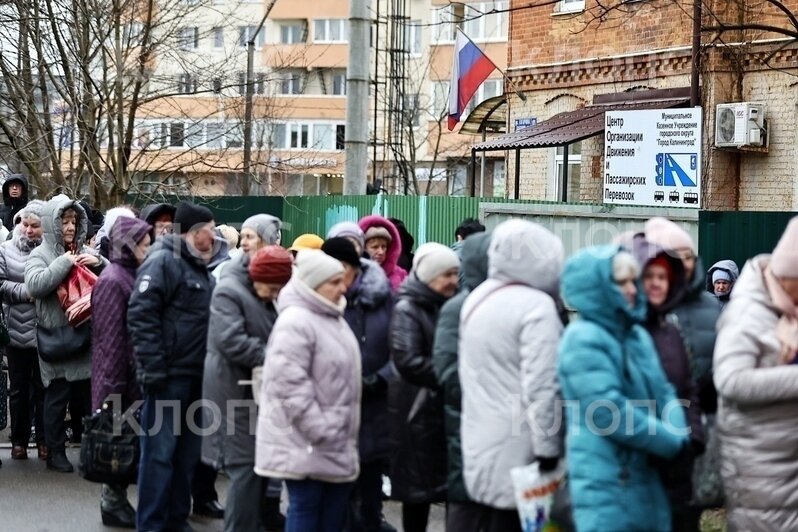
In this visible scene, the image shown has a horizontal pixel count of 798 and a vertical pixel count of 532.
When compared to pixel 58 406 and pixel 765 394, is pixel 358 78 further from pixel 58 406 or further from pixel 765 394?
pixel 765 394

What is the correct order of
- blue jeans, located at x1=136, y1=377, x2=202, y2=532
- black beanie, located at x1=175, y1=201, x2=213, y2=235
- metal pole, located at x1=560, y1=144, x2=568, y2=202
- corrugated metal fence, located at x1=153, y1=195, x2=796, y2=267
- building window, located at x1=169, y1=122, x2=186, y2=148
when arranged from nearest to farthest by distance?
1. blue jeans, located at x1=136, y1=377, x2=202, y2=532
2. black beanie, located at x1=175, y1=201, x2=213, y2=235
3. corrugated metal fence, located at x1=153, y1=195, x2=796, y2=267
4. building window, located at x1=169, y1=122, x2=186, y2=148
5. metal pole, located at x1=560, y1=144, x2=568, y2=202

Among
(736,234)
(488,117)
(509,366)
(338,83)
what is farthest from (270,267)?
(338,83)

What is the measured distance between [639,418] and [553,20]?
18950 millimetres

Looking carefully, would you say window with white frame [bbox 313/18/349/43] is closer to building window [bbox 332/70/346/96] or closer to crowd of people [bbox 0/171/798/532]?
building window [bbox 332/70/346/96]

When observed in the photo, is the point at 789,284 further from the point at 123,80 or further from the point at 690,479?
the point at 123,80

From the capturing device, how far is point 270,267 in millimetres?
7938

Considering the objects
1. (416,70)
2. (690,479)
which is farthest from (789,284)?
(416,70)

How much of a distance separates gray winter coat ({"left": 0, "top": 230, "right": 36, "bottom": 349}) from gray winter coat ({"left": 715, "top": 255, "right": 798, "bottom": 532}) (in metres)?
6.42

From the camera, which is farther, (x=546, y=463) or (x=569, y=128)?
(x=569, y=128)

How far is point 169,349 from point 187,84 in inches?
479

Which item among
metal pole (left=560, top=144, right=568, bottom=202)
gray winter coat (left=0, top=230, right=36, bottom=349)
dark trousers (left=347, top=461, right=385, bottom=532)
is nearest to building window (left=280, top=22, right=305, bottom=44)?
metal pole (left=560, top=144, right=568, bottom=202)

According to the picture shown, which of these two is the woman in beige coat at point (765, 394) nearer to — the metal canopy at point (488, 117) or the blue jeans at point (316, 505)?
the blue jeans at point (316, 505)

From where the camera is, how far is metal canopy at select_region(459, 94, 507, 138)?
993 inches

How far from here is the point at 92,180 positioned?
19.3 metres
